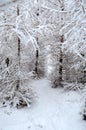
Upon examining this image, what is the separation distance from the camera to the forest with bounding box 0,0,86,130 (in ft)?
22.6

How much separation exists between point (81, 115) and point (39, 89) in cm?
395

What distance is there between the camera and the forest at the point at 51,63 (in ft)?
22.6

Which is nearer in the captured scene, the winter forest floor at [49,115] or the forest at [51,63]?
the forest at [51,63]

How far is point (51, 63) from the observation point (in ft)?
46.2

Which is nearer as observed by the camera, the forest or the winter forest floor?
the forest

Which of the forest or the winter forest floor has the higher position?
the forest

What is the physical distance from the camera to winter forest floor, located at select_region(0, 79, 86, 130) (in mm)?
8508

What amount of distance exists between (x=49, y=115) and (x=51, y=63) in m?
5.24

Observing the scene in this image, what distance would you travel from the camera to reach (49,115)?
939cm

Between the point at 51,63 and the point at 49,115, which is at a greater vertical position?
the point at 51,63

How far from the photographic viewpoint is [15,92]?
10.2 meters

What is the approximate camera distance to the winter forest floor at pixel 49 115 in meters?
8.51

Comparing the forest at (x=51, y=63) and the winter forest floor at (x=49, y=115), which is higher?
the forest at (x=51, y=63)

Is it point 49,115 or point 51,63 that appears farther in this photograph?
point 51,63
